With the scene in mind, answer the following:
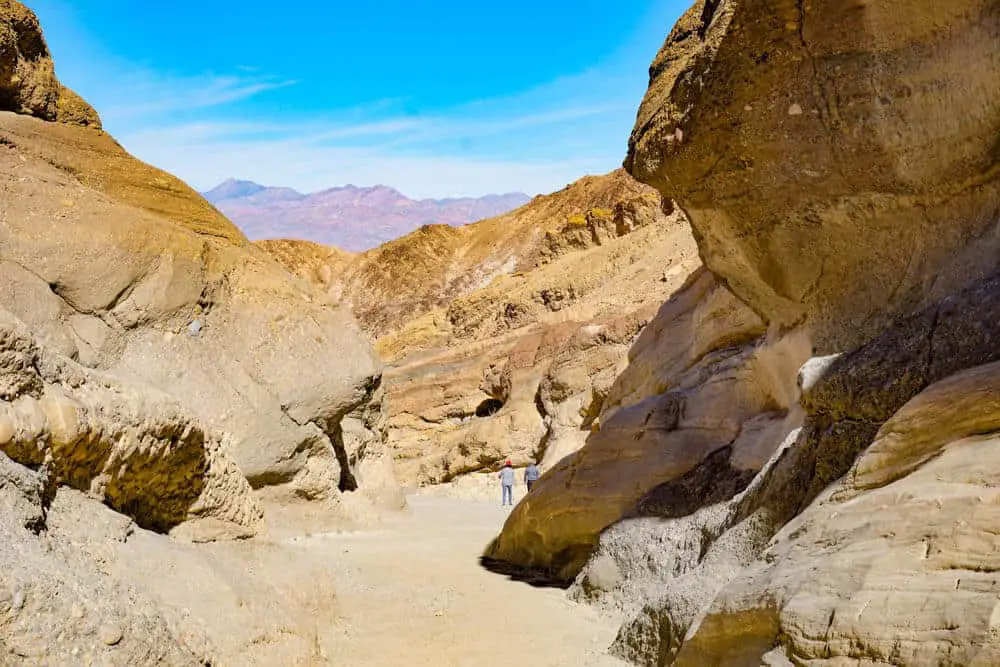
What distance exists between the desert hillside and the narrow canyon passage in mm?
4783

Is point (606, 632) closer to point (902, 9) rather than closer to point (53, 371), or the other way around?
point (53, 371)

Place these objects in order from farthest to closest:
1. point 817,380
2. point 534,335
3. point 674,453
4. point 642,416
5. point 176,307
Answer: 1. point 534,335
2. point 176,307
3. point 642,416
4. point 674,453
5. point 817,380

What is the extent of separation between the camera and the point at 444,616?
534 centimetres

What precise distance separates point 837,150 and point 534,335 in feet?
56.0

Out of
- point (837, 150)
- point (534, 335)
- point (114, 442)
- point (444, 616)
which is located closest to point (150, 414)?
point (114, 442)

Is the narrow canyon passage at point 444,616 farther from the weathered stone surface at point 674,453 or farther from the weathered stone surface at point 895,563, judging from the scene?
the weathered stone surface at point 895,563

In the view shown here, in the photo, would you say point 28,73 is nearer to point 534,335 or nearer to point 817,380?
point 817,380

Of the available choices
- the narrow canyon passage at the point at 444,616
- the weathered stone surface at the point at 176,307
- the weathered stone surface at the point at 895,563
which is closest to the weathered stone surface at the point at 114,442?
the narrow canyon passage at the point at 444,616

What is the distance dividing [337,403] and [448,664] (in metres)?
5.21

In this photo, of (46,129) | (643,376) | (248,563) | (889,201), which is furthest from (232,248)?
(889,201)

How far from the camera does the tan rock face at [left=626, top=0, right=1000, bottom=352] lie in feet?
15.1

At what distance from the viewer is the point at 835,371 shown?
4.32 meters

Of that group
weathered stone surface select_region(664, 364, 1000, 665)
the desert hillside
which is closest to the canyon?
weathered stone surface select_region(664, 364, 1000, 665)

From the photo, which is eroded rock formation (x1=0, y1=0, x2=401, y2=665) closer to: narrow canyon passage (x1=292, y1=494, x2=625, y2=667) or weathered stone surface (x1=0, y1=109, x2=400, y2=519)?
weathered stone surface (x1=0, y1=109, x2=400, y2=519)
